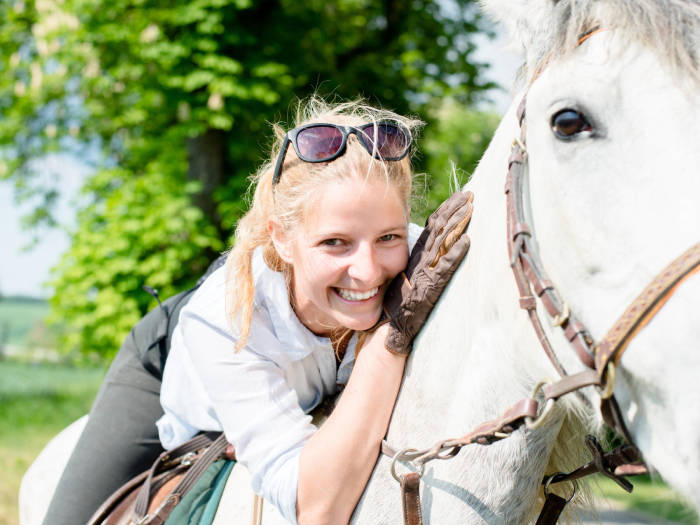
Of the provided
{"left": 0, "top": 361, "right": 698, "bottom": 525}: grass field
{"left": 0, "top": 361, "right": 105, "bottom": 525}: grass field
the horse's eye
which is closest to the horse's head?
the horse's eye

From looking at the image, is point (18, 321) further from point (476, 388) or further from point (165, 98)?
point (476, 388)

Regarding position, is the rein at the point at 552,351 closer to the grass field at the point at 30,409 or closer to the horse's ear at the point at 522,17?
the horse's ear at the point at 522,17

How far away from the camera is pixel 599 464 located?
149 centimetres

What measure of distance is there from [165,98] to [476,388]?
7726 mm

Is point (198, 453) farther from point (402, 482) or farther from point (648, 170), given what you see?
point (648, 170)

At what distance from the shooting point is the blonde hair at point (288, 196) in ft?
6.00

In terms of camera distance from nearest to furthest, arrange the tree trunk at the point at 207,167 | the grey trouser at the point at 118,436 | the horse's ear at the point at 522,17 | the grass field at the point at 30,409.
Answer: the horse's ear at the point at 522,17 → the grey trouser at the point at 118,436 → the grass field at the point at 30,409 → the tree trunk at the point at 207,167

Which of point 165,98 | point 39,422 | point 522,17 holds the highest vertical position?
point 165,98

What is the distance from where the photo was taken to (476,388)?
1609 millimetres

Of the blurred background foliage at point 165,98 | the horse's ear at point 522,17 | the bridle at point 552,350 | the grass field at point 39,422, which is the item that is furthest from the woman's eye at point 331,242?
the blurred background foliage at point 165,98

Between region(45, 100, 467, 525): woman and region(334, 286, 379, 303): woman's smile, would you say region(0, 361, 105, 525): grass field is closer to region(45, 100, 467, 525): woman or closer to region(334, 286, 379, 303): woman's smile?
region(45, 100, 467, 525): woman

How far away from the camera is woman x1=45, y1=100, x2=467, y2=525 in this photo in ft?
5.67

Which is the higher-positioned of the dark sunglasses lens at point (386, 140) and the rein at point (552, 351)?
the dark sunglasses lens at point (386, 140)

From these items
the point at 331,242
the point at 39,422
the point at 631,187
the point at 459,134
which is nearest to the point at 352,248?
the point at 331,242
